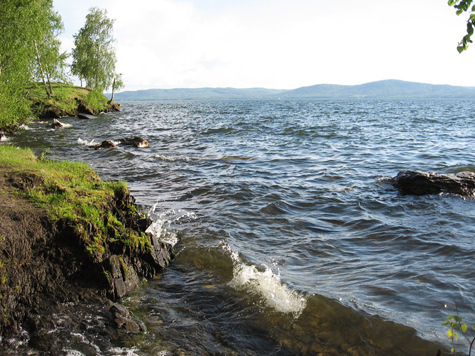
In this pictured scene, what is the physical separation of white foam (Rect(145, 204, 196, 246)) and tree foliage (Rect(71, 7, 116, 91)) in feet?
198

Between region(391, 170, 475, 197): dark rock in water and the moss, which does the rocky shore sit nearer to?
region(391, 170, 475, 197): dark rock in water

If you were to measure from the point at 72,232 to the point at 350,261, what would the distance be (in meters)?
6.36

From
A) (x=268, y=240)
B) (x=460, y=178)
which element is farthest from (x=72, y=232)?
(x=460, y=178)

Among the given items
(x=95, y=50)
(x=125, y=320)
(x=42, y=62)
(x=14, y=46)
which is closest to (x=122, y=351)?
(x=125, y=320)

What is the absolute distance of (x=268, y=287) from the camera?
7.25m

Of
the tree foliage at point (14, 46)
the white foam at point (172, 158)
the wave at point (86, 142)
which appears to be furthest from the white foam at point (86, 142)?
the white foam at point (172, 158)

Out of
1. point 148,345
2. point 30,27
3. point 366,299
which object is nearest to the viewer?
point 148,345

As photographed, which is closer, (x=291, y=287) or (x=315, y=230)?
(x=291, y=287)

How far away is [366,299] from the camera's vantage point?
269 inches

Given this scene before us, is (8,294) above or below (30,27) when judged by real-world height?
below

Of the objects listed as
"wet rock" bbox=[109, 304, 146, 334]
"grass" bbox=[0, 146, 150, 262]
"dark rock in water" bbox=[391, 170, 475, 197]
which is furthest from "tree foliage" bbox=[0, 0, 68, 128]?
"dark rock in water" bbox=[391, 170, 475, 197]

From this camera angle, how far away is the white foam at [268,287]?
6.67 metres

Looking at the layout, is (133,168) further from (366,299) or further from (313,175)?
(366,299)

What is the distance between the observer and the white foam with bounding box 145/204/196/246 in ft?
31.6
